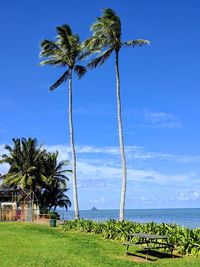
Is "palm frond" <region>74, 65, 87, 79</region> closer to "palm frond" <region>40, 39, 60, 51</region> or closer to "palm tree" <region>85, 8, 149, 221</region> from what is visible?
"palm frond" <region>40, 39, 60, 51</region>

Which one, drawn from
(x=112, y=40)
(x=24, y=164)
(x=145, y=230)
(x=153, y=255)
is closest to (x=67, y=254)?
(x=153, y=255)

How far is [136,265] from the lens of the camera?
15078 millimetres

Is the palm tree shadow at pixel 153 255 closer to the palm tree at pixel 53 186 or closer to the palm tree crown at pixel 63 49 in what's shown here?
the palm tree crown at pixel 63 49

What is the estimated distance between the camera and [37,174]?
55.8 m

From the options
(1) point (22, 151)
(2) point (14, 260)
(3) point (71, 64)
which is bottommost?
(2) point (14, 260)

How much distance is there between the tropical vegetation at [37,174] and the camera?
181 feet

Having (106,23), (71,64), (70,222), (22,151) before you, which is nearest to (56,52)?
(71,64)

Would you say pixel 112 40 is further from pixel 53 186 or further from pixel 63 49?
pixel 53 186

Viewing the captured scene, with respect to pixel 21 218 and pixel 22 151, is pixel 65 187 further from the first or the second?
pixel 21 218

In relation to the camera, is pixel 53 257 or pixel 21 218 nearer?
pixel 53 257

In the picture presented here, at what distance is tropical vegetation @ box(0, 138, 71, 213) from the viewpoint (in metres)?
55.2

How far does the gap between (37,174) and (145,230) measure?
1409 inches

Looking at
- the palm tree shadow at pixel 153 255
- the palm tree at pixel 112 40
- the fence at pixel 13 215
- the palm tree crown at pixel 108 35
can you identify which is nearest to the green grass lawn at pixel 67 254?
the palm tree shadow at pixel 153 255

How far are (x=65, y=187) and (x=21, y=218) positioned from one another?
13.7 meters
